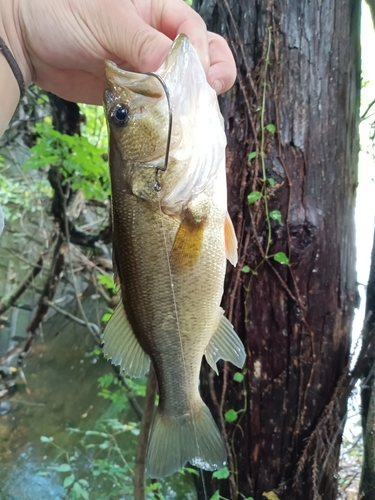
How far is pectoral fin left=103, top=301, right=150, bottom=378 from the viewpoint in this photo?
1256mm

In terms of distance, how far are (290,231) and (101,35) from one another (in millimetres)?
1070

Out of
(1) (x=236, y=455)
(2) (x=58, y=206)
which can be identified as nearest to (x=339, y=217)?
(1) (x=236, y=455)

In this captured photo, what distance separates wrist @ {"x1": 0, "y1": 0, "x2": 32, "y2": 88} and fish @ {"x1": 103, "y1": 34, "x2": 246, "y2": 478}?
0.43 metres

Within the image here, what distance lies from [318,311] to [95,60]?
4.50 ft

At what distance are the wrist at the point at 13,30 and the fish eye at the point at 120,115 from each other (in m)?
0.46

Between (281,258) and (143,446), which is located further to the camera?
(143,446)

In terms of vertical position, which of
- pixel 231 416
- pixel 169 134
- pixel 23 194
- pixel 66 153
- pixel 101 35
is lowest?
pixel 231 416

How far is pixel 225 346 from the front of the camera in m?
1.33

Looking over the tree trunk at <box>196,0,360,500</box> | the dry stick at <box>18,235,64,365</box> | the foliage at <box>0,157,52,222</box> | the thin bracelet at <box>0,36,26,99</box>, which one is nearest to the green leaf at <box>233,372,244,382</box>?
the tree trunk at <box>196,0,360,500</box>

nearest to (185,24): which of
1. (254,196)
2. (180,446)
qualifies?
(254,196)

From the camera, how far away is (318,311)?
184cm

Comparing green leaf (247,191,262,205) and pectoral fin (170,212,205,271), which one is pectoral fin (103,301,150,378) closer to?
pectoral fin (170,212,205,271)

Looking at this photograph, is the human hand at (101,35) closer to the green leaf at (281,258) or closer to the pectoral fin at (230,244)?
the pectoral fin at (230,244)

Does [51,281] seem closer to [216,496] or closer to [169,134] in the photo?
[216,496]
